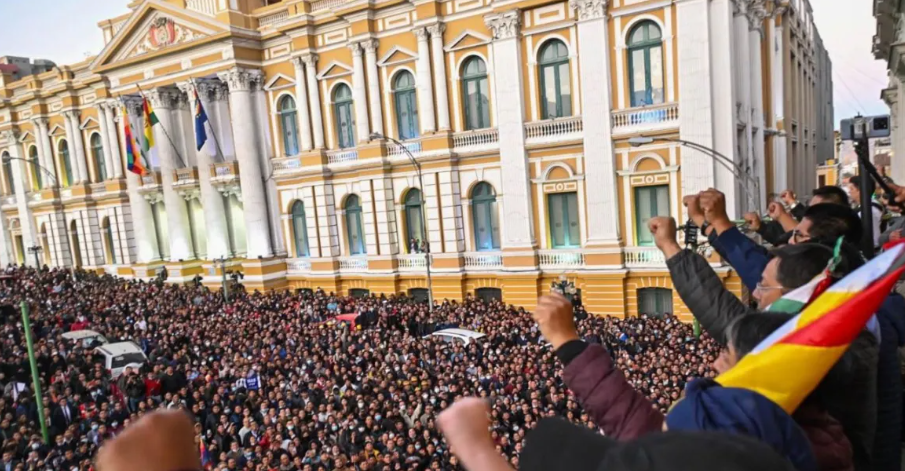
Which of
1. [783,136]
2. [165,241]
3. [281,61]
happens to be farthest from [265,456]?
[165,241]

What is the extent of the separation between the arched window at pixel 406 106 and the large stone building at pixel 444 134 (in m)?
0.08

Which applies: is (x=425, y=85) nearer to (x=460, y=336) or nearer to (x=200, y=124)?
(x=200, y=124)

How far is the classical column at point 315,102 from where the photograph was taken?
26.2 meters

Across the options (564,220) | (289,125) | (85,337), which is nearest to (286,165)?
(289,125)

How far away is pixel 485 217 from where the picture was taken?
2373 cm

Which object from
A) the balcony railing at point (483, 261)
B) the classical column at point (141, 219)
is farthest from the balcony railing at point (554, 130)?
the classical column at point (141, 219)

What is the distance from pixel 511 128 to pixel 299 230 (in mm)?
11998

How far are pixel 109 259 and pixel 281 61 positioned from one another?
18768 millimetres

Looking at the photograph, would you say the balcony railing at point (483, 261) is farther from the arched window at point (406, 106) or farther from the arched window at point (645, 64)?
the arched window at point (645, 64)

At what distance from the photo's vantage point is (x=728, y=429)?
1.68 metres

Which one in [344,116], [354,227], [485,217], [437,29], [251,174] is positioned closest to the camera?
[437,29]

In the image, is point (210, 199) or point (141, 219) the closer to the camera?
point (210, 199)

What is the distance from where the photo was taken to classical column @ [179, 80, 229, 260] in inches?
1123

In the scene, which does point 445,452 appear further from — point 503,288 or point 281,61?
point 281,61
